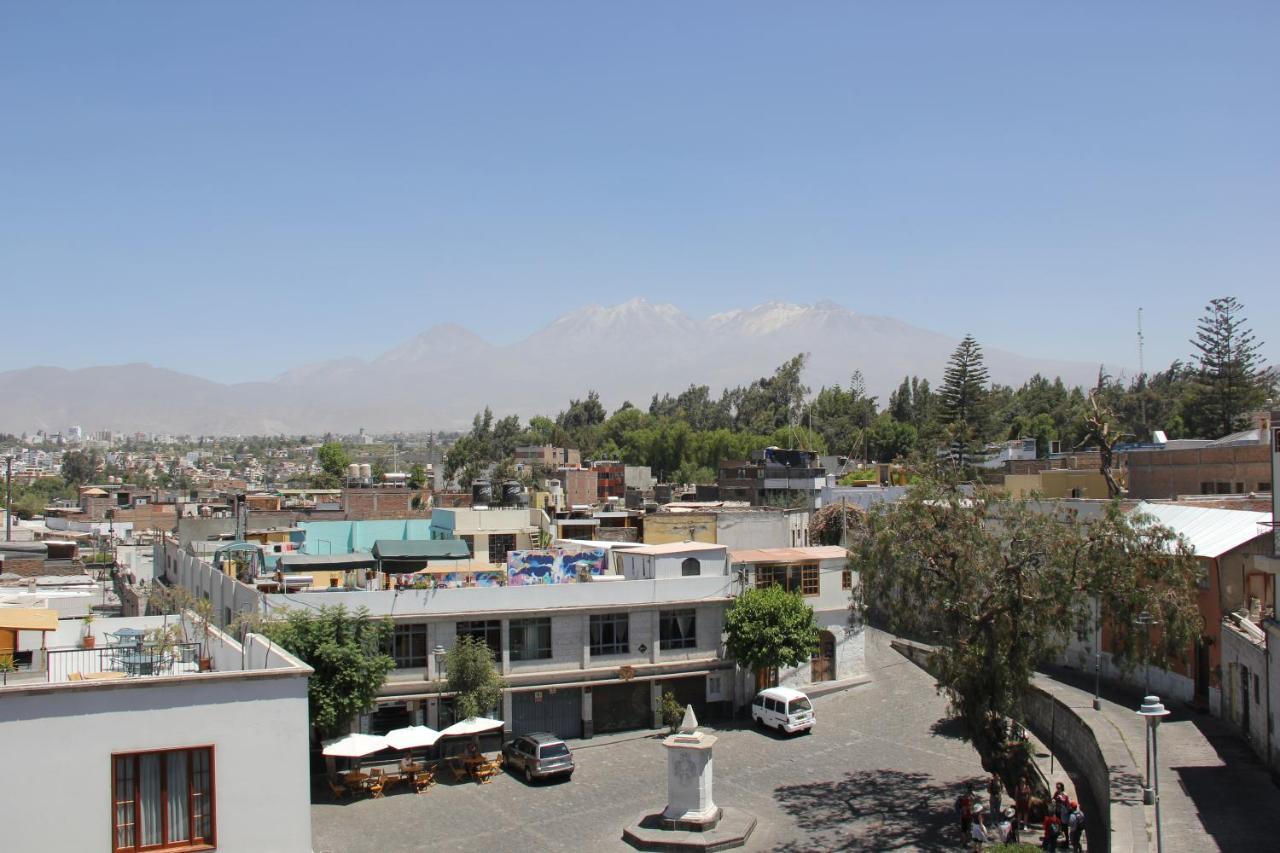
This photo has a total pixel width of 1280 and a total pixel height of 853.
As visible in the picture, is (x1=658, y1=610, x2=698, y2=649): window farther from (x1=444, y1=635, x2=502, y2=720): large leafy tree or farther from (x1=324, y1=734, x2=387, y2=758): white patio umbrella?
(x1=324, y1=734, x2=387, y2=758): white patio umbrella

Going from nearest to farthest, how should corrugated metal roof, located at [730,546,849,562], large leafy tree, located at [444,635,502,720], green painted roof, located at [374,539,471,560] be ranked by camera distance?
large leafy tree, located at [444,635,502,720]
green painted roof, located at [374,539,471,560]
corrugated metal roof, located at [730,546,849,562]

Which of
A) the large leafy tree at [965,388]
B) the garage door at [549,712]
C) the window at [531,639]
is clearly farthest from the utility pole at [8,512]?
the large leafy tree at [965,388]

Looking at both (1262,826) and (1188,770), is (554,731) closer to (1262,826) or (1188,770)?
(1188,770)

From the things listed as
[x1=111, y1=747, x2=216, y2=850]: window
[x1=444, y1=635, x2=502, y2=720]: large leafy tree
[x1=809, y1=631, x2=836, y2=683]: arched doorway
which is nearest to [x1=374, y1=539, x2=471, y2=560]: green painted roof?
[x1=444, y1=635, x2=502, y2=720]: large leafy tree

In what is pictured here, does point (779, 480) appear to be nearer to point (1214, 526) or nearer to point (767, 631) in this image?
point (767, 631)

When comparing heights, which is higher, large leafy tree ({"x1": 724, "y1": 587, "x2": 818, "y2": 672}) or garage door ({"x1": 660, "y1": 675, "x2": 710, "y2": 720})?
large leafy tree ({"x1": 724, "y1": 587, "x2": 818, "y2": 672})

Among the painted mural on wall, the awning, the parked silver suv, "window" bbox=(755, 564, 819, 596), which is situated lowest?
the parked silver suv

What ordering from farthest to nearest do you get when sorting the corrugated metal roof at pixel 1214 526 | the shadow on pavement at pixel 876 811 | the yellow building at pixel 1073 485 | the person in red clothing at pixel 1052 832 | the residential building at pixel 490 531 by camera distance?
the yellow building at pixel 1073 485
the residential building at pixel 490 531
the corrugated metal roof at pixel 1214 526
the shadow on pavement at pixel 876 811
the person in red clothing at pixel 1052 832

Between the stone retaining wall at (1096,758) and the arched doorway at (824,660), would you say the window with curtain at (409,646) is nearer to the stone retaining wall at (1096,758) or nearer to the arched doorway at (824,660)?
the arched doorway at (824,660)

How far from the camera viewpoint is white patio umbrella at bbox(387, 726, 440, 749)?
22741 millimetres

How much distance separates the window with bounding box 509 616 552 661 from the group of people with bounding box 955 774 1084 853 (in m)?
10.3

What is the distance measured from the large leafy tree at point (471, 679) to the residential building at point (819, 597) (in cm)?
584

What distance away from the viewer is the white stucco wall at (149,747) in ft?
33.8

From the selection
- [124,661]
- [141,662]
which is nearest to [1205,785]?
[141,662]
